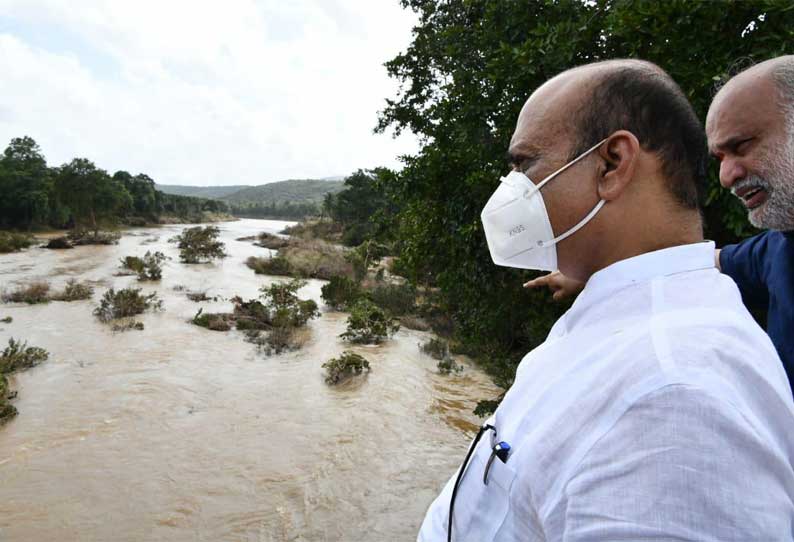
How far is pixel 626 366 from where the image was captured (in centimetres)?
79

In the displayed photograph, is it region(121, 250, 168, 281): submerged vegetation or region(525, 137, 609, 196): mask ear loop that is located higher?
region(525, 137, 609, 196): mask ear loop

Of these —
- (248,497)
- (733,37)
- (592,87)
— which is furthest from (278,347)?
(592,87)

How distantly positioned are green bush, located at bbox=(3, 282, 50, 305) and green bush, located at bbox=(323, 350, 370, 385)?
11.8 meters

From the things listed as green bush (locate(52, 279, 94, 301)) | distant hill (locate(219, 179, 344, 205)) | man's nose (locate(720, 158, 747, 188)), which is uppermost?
distant hill (locate(219, 179, 344, 205))

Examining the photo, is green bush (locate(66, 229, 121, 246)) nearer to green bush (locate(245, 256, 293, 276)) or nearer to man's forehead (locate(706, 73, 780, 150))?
green bush (locate(245, 256, 293, 276))

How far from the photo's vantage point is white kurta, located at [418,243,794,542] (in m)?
0.67

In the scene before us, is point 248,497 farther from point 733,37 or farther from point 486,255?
point 733,37

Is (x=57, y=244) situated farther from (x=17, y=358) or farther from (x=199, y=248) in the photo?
(x=17, y=358)

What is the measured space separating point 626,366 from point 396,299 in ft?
52.2

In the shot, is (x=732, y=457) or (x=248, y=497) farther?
(x=248, y=497)

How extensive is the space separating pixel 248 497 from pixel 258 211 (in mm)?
127658

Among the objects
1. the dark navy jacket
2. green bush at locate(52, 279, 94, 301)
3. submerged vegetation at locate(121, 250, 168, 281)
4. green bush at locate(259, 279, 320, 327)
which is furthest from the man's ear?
submerged vegetation at locate(121, 250, 168, 281)

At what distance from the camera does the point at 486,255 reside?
15.4ft

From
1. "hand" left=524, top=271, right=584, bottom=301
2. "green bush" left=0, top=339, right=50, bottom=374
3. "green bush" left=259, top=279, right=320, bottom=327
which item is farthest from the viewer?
"green bush" left=259, top=279, right=320, bottom=327
